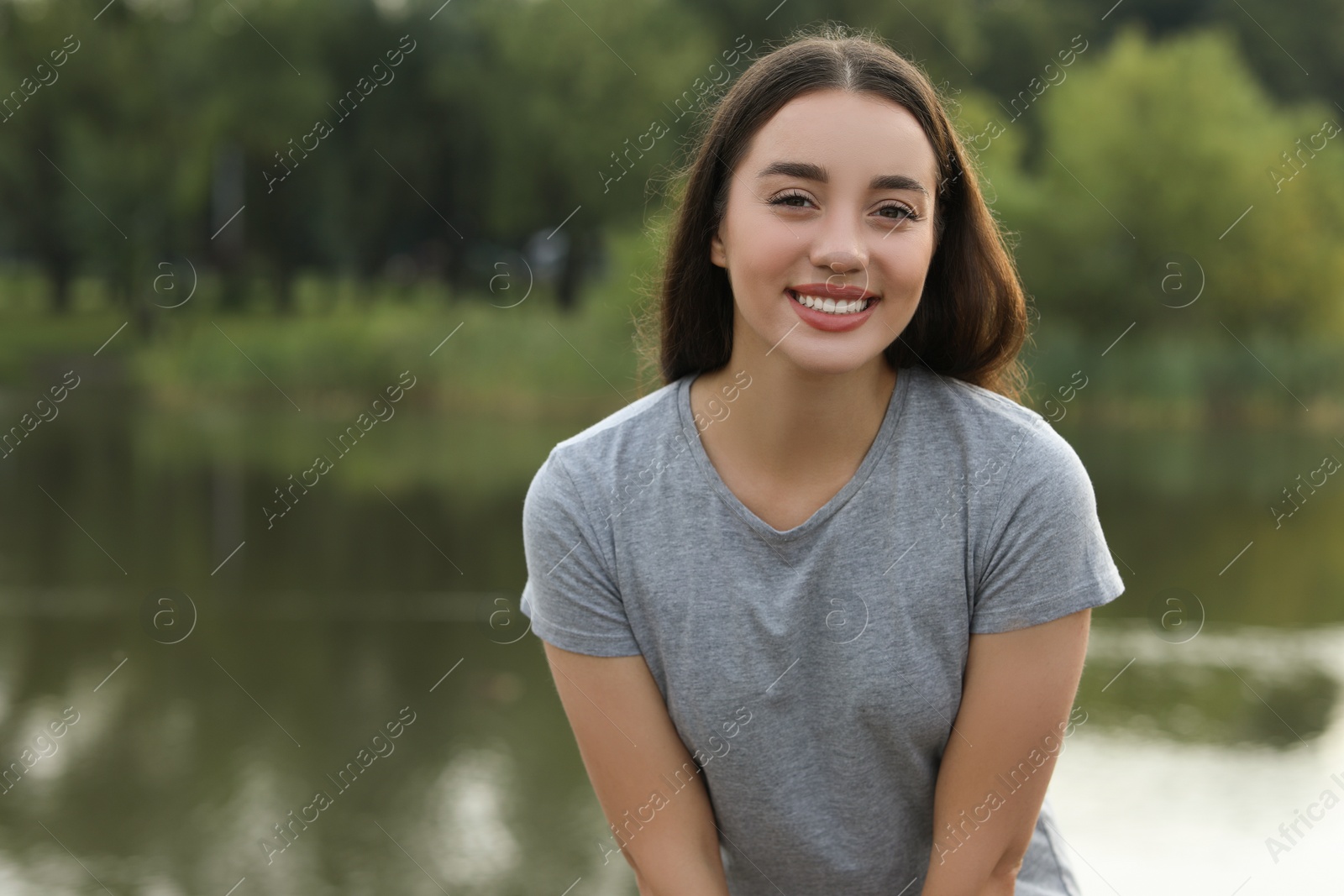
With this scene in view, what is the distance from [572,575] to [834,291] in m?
0.43

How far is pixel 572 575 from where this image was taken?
160cm

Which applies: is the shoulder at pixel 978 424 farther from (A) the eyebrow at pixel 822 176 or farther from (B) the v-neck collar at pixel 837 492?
(A) the eyebrow at pixel 822 176

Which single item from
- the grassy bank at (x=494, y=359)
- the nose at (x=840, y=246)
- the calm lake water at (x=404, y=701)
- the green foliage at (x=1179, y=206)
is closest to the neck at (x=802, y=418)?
the nose at (x=840, y=246)

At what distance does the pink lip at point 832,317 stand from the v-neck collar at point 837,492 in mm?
139

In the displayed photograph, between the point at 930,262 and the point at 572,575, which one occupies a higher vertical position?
the point at 930,262

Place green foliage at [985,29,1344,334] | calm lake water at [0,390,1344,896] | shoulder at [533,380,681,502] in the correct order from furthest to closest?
green foliage at [985,29,1344,334] → calm lake water at [0,390,1344,896] → shoulder at [533,380,681,502]

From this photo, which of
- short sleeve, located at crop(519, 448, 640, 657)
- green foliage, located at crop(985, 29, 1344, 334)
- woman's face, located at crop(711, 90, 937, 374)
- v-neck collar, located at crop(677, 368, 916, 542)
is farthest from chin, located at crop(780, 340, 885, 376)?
green foliage, located at crop(985, 29, 1344, 334)

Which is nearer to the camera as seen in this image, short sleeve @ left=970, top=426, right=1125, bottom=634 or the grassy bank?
short sleeve @ left=970, top=426, right=1125, bottom=634

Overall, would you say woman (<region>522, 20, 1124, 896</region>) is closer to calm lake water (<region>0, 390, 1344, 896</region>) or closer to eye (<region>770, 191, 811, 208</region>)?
eye (<region>770, 191, 811, 208</region>)

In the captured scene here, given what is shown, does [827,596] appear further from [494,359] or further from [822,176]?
[494,359]

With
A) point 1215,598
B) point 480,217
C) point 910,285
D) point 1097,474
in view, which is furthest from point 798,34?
point 480,217

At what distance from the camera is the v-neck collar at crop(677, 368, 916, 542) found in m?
1.56

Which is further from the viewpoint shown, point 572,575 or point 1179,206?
point 1179,206

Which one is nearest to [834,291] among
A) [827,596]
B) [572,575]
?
[827,596]
